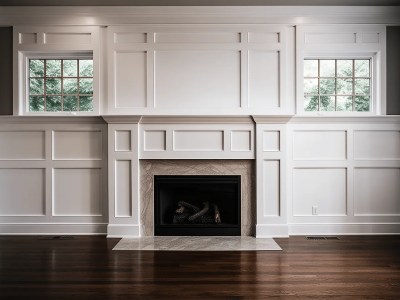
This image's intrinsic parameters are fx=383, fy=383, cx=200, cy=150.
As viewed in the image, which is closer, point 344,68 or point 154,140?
point 154,140

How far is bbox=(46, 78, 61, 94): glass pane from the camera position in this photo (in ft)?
15.6

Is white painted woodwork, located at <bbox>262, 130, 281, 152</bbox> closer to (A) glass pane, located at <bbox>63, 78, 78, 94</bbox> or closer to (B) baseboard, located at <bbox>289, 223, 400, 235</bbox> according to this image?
(B) baseboard, located at <bbox>289, 223, 400, 235</bbox>

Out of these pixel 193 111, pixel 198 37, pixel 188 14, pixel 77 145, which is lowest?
pixel 77 145

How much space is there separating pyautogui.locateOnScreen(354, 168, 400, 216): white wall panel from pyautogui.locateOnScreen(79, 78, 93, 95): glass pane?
3372mm

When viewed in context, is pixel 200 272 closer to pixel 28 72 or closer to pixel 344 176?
pixel 344 176

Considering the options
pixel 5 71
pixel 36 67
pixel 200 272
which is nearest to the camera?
pixel 200 272

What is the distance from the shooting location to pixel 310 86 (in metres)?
4.76

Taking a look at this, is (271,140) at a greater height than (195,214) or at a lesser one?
greater

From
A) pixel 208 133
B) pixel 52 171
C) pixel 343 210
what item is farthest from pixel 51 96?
pixel 343 210

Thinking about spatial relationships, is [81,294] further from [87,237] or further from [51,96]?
[51,96]

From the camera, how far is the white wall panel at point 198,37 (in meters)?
4.54

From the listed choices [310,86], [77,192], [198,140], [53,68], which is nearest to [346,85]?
[310,86]

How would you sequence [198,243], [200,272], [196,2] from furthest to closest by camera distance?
[196,2], [198,243], [200,272]

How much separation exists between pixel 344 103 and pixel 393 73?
0.65 meters
